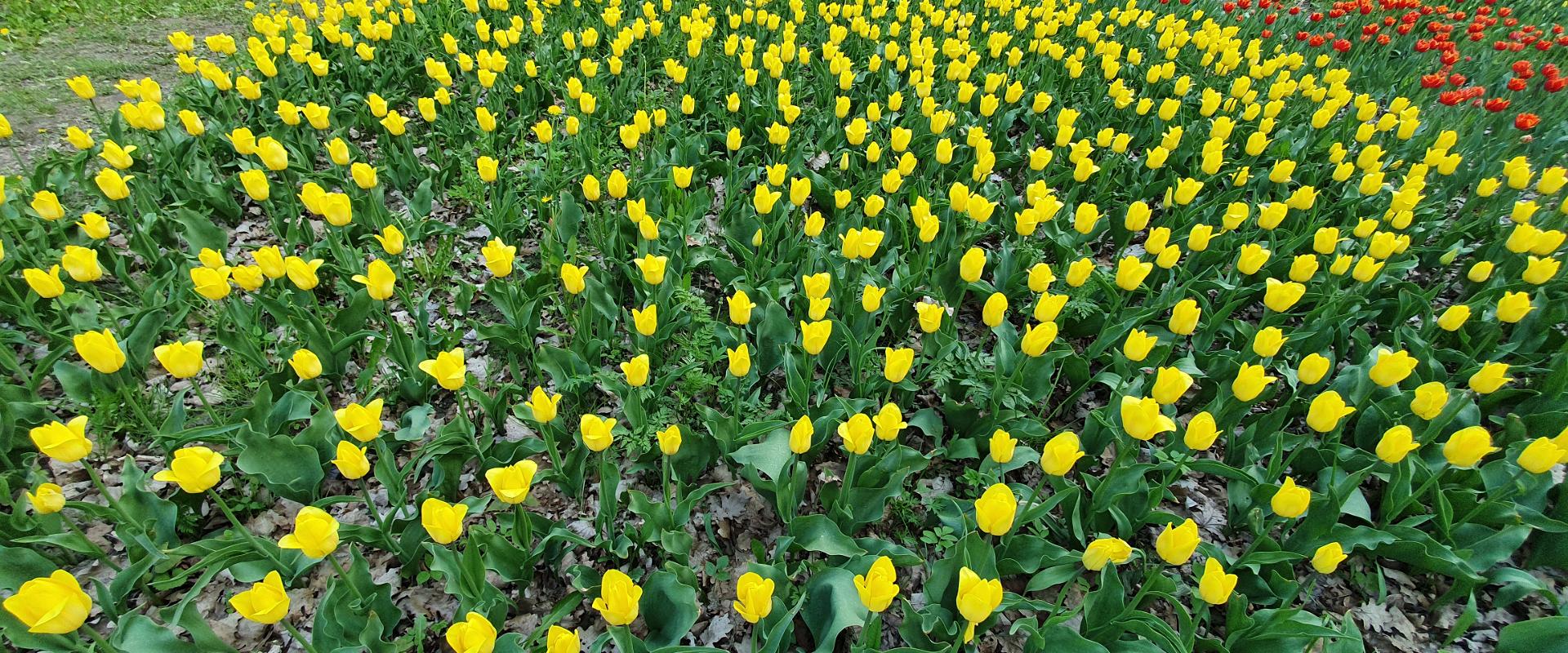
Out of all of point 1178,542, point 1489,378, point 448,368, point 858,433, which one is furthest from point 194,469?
point 1489,378

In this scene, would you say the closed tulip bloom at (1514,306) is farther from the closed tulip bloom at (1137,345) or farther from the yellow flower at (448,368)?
the yellow flower at (448,368)

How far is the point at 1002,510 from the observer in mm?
1788

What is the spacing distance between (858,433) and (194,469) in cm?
169

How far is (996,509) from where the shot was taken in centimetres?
179

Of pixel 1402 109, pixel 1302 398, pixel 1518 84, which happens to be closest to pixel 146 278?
pixel 1302 398

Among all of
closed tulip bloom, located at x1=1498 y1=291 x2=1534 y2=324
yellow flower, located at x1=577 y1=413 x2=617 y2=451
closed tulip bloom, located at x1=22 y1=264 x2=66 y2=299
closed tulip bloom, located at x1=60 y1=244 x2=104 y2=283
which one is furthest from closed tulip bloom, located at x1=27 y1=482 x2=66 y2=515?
closed tulip bloom, located at x1=1498 y1=291 x2=1534 y2=324

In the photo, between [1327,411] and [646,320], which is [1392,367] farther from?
[646,320]

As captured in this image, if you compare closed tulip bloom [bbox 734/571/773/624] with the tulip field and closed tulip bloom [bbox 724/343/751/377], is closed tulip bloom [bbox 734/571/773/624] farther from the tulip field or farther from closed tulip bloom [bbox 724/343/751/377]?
closed tulip bloom [bbox 724/343/751/377]

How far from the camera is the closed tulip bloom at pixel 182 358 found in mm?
2109

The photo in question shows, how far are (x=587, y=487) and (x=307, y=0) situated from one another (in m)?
5.01

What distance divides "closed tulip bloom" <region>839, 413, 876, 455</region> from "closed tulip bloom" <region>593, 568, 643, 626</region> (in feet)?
2.28

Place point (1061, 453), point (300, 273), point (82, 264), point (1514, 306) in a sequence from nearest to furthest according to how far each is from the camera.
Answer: point (1061, 453)
point (300, 273)
point (82, 264)
point (1514, 306)

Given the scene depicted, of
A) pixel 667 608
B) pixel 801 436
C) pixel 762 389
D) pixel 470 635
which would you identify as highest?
pixel 801 436

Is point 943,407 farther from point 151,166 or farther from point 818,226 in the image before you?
point 151,166
